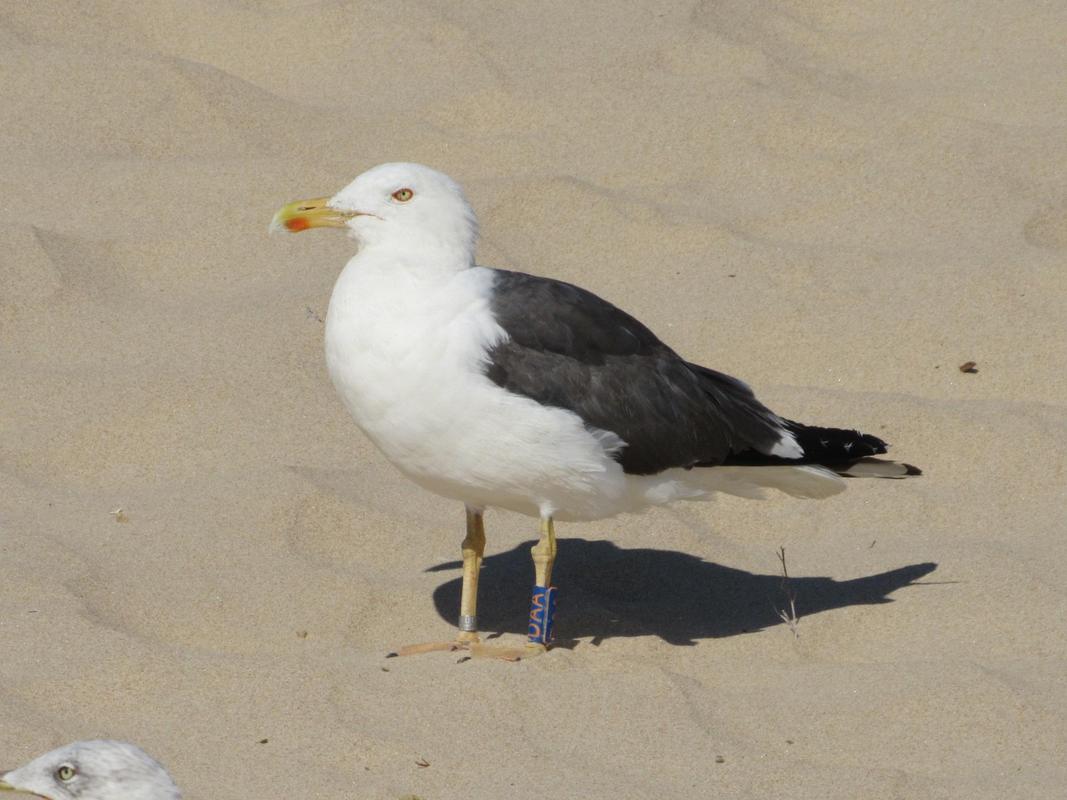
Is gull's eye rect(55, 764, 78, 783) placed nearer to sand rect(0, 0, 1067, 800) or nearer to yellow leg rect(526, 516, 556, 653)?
sand rect(0, 0, 1067, 800)

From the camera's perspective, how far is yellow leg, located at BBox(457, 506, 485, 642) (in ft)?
19.8

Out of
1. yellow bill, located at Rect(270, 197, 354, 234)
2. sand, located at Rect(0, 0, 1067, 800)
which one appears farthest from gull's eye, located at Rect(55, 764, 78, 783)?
yellow bill, located at Rect(270, 197, 354, 234)

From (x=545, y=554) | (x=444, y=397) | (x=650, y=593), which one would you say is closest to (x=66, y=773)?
(x=444, y=397)

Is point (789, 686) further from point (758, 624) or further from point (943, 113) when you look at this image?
point (943, 113)

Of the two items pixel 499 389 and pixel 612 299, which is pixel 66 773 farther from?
pixel 612 299

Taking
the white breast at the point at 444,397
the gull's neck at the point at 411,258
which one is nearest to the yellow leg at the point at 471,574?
the white breast at the point at 444,397

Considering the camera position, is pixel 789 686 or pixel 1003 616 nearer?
pixel 789 686

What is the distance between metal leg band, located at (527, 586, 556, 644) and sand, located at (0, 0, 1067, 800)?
0.45 feet

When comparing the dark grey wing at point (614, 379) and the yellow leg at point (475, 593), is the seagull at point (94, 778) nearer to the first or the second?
the yellow leg at point (475, 593)

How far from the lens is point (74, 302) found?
770 cm

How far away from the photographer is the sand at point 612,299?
5312 mm

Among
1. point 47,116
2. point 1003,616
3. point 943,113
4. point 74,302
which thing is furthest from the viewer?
point 943,113

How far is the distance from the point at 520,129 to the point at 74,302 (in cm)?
262

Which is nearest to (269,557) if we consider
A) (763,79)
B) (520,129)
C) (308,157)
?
(308,157)
